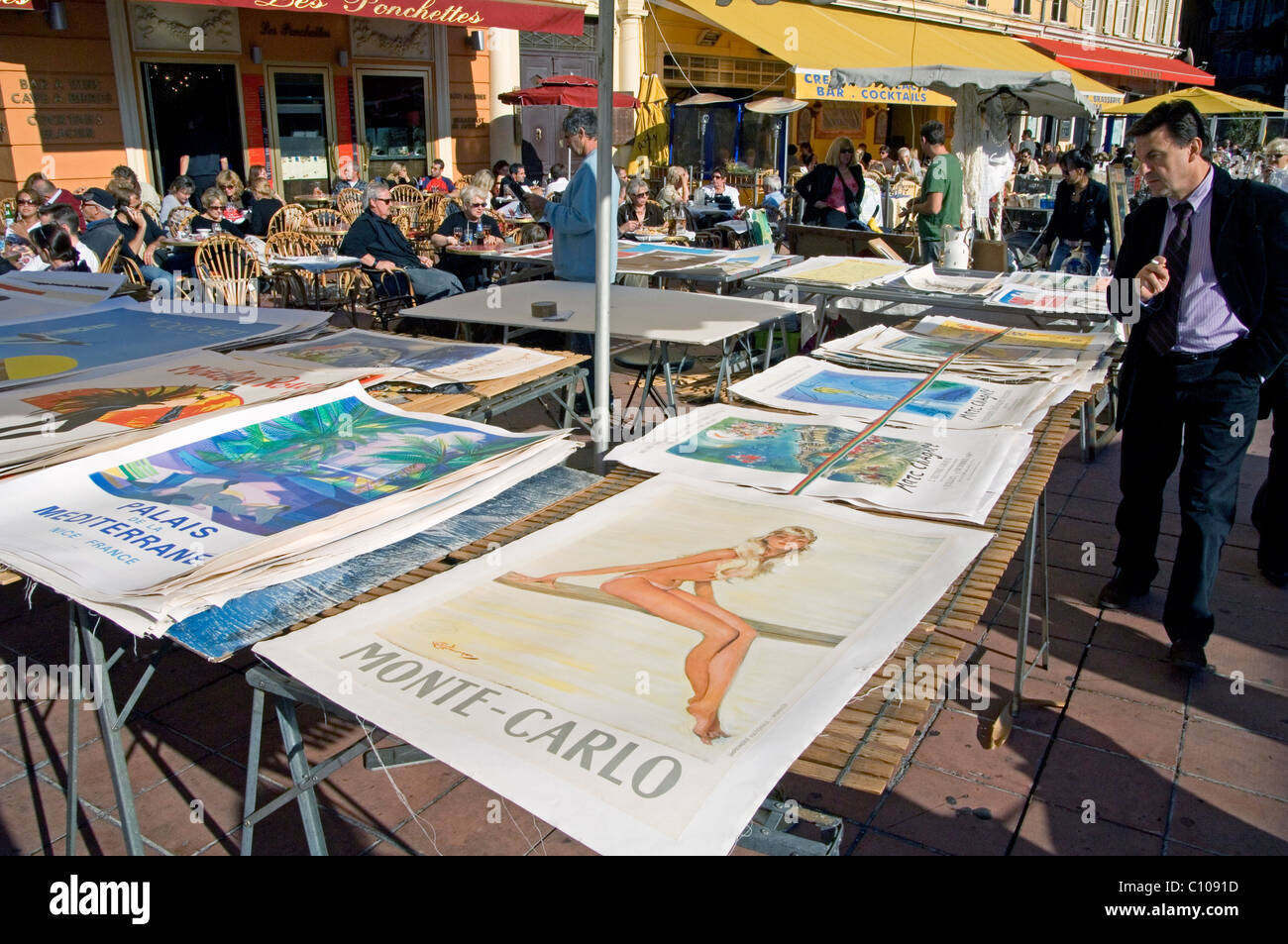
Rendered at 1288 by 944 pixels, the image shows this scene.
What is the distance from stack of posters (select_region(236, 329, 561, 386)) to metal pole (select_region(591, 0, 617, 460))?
0.89ft

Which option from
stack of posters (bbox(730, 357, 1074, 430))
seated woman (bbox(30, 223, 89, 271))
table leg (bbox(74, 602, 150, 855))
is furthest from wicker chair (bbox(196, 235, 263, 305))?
table leg (bbox(74, 602, 150, 855))

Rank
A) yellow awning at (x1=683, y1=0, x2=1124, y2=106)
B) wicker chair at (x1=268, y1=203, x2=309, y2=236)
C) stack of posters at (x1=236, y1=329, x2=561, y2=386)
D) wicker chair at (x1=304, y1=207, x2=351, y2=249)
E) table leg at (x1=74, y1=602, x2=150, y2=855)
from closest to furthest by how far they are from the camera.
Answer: table leg at (x1=74, y1=602, x2=150, y2=855) < stack of posters at (x1=236, y1=329, x2=561, y2=386) < wicker chair at (x1=304, y1=207, x2=351, y2=249) < wicker chair at (x1=268, y1=203, x2=309, y2=236) < yellow awning at (x1=683, y1=0, x2=1124, y2=106)

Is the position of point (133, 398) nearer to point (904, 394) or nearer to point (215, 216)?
point (904, 394)

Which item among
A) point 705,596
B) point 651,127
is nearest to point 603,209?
point 705,596

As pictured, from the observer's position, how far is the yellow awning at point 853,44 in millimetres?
14633

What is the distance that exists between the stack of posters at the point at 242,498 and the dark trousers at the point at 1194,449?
77.0 inches

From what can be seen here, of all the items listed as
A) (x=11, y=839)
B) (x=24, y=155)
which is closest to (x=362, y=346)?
(x=11, y=839)

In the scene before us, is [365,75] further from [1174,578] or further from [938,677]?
[938,677]

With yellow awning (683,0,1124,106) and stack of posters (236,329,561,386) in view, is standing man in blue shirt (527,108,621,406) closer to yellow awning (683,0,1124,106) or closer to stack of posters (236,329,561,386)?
stack of posters (236,329,561,386)

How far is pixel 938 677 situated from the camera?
1353 mm

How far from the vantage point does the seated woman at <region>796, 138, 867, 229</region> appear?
323 inches

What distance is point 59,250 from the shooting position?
5.53m

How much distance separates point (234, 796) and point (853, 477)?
1745mm
